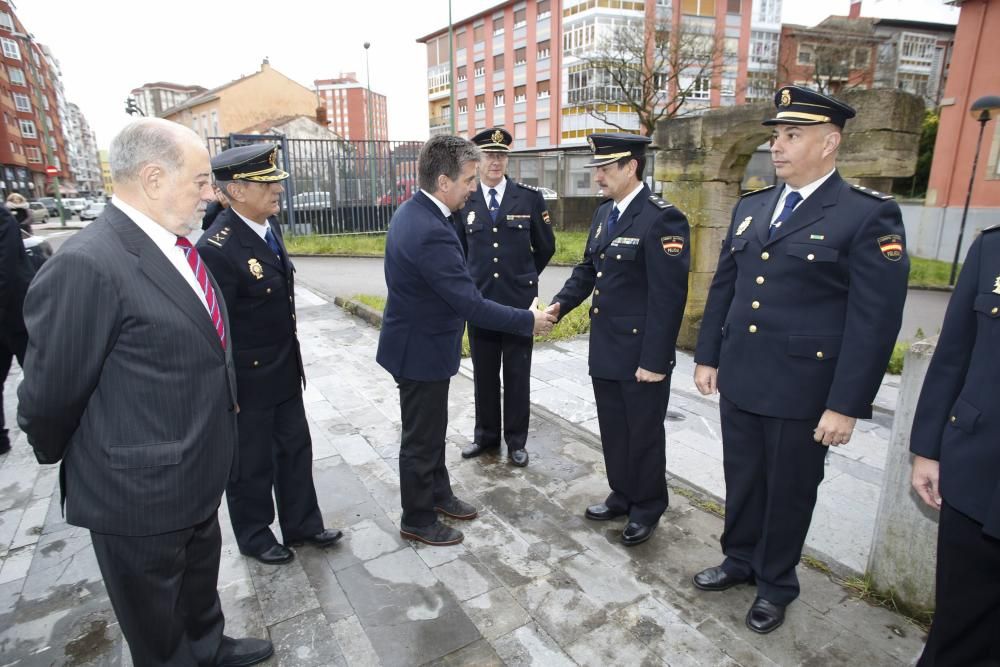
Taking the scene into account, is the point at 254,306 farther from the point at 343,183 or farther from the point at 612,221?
the point at 343,183

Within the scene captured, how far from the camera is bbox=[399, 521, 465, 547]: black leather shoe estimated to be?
3129 millimetres

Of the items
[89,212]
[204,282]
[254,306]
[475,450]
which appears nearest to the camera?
[204,282]

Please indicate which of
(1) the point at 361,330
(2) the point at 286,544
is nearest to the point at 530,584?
(2) the point at 286,544

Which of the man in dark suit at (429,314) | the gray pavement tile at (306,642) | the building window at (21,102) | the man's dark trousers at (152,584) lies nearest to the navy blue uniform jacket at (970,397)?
the man in dark suit at (429,314)

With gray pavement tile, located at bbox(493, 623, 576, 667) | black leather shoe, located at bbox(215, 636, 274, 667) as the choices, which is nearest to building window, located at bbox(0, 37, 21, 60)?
black leather shoe, located at bbox(215, 636, 274, 667)

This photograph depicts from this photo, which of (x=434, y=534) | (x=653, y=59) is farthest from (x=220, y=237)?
(x=653, y=59)

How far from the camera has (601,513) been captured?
3373 millimetres

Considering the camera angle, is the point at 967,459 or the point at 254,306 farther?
the point at 254,306

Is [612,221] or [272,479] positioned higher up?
[612,221]

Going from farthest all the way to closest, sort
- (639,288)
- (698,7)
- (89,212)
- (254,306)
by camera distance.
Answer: (698,7), (89,212), (639,288), (254,306)

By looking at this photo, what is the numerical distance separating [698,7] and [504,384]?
4353 cm

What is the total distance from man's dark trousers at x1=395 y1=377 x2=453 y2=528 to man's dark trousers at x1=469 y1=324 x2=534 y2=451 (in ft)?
3.76

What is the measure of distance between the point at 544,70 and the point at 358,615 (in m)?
45.3

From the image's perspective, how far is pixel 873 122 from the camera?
15.3 feet
